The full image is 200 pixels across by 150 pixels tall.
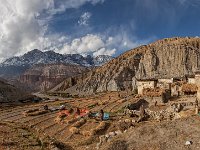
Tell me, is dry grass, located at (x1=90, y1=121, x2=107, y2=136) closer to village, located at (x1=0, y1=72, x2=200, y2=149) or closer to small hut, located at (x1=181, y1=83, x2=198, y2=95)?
village, located at (x1=0, y1=72, x2=200, y2=149)

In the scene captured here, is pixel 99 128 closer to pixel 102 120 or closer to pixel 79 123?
pixel 79 123

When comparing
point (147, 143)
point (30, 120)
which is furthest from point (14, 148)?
point (30, 120)

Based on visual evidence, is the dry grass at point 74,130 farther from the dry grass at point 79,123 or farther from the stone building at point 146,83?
the stone building at point 146,83

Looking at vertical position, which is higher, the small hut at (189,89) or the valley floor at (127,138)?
the small hut at (189,89)

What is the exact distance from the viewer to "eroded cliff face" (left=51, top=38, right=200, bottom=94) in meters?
145

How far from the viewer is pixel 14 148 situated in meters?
29.6

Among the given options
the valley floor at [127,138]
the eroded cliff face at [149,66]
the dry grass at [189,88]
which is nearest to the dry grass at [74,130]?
the valley floor at [127,138]

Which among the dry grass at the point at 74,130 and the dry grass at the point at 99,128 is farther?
the dry grass at the point at 74,130

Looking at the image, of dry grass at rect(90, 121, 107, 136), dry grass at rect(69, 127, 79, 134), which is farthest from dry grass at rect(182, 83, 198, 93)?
dry grass at rect(69, 127, 79, 134)

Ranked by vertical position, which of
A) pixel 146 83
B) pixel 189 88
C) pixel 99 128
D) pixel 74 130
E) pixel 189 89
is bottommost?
pixel 74 130

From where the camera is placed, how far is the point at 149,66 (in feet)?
496

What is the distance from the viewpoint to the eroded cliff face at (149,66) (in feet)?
477

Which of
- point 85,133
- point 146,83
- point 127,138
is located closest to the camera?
point 127,138

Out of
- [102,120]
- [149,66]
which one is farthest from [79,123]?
[149,66]
